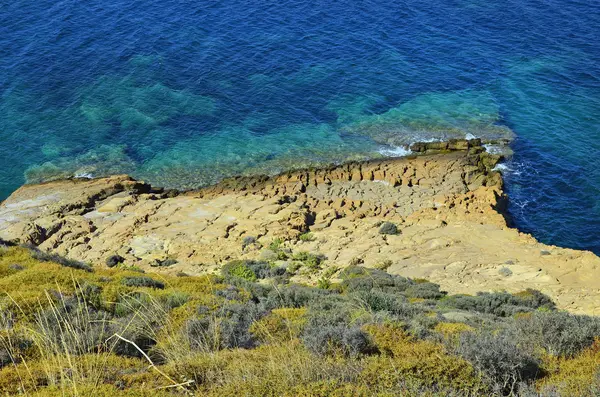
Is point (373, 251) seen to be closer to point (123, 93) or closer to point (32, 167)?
point (32, 167)

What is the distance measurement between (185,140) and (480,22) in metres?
29.1

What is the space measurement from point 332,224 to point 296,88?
1811 centimetres

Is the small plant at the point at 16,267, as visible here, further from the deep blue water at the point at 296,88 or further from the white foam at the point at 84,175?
the white foam at the point at 84,175

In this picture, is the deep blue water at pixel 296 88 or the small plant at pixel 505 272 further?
the deep blue water at pixel 296 88

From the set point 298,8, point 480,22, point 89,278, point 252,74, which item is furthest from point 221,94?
point 89,278

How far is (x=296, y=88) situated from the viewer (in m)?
44.5

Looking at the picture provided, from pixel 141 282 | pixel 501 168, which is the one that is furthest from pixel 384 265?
pixel 501 168

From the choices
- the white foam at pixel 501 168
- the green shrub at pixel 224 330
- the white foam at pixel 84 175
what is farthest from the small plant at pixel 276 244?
the white foam at pixel 501 168

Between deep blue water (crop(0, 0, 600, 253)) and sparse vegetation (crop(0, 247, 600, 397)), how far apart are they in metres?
20.1

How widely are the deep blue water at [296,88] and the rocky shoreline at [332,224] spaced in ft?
9.23

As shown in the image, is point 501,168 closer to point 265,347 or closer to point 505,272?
point 505,272

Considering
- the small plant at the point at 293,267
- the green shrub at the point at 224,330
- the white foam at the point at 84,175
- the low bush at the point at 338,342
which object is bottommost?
the small plant at the point at 293,267

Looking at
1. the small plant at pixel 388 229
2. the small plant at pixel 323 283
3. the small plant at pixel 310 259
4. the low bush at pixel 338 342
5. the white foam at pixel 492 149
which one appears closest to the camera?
the low bush at pixel 338 342

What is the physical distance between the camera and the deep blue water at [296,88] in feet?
121
